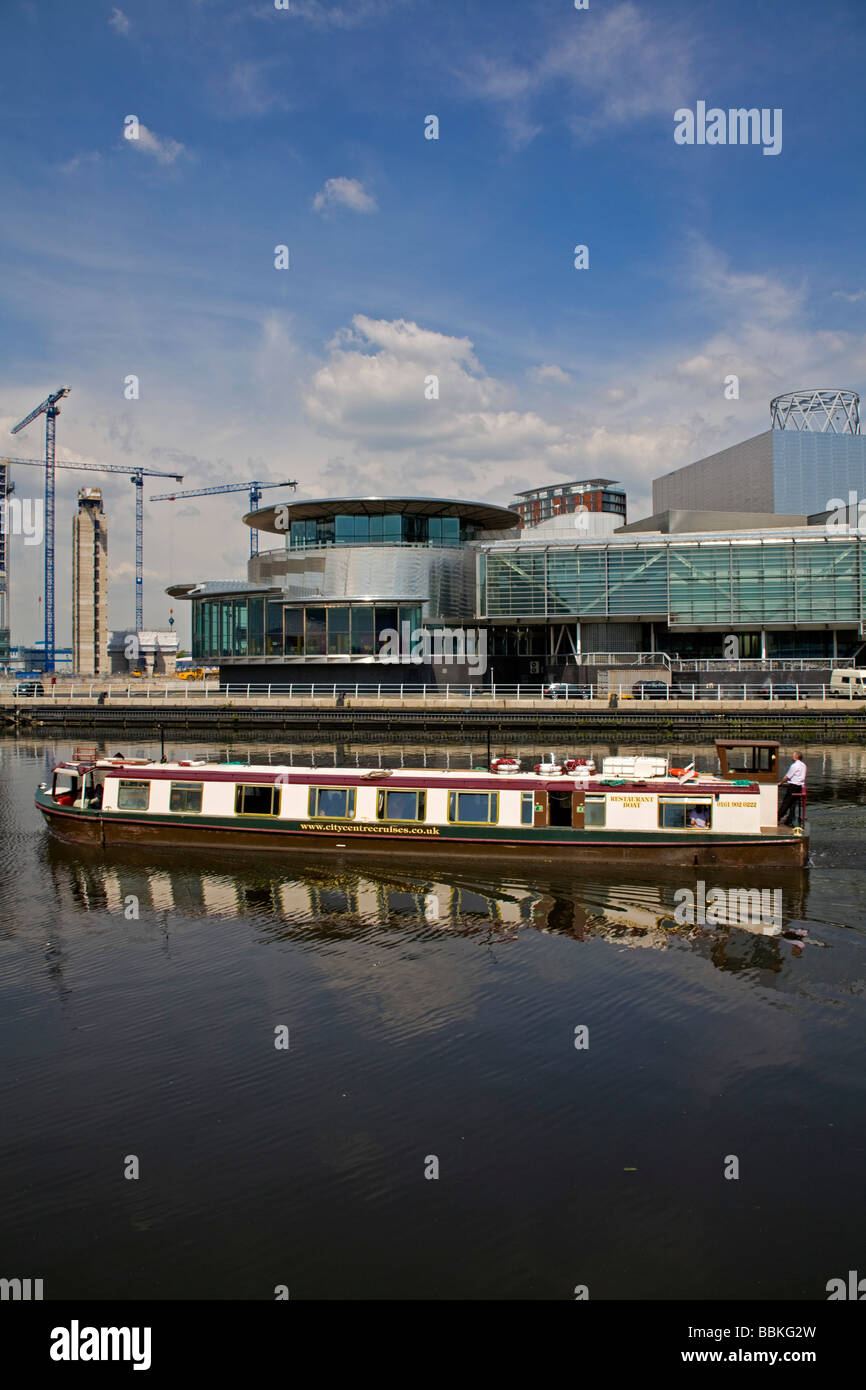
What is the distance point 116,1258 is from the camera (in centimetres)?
989

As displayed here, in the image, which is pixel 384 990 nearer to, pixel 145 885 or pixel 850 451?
pixel 145 885

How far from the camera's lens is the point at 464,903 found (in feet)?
73.0

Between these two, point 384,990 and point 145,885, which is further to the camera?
point 145,885

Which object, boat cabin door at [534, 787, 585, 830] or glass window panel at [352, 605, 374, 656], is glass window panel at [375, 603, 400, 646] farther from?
boat cabin door at [534, 787, 585, 830]

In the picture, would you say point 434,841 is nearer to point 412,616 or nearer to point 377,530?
point 412,616

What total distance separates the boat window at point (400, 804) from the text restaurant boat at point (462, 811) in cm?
3

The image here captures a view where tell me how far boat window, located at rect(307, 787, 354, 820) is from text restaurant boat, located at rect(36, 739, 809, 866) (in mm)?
31

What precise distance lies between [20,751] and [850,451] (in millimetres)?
79083

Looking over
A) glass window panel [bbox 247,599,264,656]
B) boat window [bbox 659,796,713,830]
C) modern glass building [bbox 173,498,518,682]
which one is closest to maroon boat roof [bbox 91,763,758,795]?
boat window [bbox 659,796,713,830]
